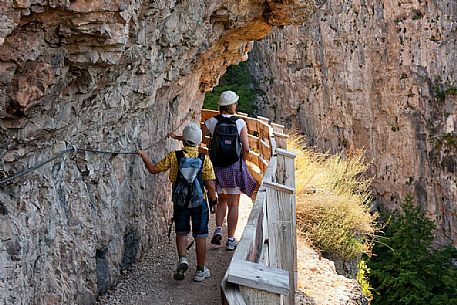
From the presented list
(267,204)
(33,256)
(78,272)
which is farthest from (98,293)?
(267,204)

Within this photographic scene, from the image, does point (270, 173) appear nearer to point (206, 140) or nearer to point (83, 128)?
point (83, 128)

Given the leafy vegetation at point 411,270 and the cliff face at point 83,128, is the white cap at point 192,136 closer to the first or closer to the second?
the cliff face at point 83,128

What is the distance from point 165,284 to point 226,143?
1.39 meters

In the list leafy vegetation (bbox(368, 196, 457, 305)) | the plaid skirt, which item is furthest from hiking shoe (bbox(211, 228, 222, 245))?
leafy vegetation (bbox(368, 196, 457, 305))

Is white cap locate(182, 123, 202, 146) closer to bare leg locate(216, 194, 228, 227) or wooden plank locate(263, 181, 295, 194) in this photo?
wooden plank locate(263, 181, 295, 194)

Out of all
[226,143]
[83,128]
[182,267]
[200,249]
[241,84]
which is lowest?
[241,84]

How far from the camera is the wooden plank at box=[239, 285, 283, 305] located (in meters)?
2.75

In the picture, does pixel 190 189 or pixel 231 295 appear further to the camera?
pixel 190 189

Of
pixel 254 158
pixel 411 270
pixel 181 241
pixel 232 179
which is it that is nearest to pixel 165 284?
pixel 181 241

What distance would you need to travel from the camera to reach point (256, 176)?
8328 millimetres

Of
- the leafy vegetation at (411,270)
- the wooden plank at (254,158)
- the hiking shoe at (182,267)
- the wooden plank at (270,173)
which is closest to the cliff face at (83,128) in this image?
the hiking shoe at (182,267)

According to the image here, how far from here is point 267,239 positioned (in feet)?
14.9

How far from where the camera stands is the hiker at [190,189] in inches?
195

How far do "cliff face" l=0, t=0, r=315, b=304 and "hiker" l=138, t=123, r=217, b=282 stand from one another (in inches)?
23.5
